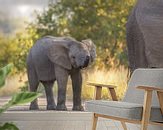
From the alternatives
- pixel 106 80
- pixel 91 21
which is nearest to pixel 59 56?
pixel 106 80

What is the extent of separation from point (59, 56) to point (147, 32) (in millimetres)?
1988

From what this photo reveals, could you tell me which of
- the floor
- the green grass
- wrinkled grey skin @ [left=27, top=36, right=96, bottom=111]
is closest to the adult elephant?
the floor

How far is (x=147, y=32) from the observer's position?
6746mm

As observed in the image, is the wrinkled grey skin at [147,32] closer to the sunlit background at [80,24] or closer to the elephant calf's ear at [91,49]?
the elephant calf's ear at [91,49]

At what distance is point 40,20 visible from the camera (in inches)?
817

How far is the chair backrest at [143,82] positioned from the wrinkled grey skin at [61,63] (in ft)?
8.57

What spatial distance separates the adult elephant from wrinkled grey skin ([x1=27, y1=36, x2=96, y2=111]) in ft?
4.15

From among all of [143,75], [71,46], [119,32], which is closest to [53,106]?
[71,46]

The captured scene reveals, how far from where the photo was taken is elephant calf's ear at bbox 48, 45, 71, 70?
8.36 meters

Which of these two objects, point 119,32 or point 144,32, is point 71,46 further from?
point 119,32

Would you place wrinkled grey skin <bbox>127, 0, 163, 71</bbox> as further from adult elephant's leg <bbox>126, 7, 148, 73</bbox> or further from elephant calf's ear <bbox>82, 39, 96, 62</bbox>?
elephant calf's ear <bbox>82, 39, 96, 62</bbox>

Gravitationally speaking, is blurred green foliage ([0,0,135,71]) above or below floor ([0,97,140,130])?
above

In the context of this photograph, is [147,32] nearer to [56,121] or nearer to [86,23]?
[56,121]

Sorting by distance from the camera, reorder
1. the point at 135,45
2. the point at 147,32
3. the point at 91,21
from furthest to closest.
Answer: the point at 91,21
the point at 135,45
the point at 147,32
